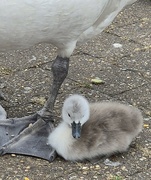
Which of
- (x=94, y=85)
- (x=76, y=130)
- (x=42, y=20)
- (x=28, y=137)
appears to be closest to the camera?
(x=42, y=20)

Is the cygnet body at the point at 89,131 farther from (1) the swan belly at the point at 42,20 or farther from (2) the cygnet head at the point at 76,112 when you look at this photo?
(1) the swan belly at the point at 42,20

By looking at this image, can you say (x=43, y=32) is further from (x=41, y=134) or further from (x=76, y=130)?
(x=41, y=134)

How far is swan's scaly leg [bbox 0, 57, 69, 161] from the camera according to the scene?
10.4 feet

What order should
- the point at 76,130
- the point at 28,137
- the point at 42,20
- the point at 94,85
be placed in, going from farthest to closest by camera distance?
the point at 94,85
the point at 28,137
the point at 76,130
the point at 42,20

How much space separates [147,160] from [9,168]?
0.74m

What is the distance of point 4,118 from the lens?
3.48m

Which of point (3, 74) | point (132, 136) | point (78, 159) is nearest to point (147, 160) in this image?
point (132, 136)

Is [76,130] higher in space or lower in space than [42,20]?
lower

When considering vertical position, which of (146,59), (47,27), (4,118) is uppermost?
(47,27)

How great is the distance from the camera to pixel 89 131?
306 centimetres

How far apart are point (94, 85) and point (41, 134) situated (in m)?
0.85

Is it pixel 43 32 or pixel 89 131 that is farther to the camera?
pixel 89 131

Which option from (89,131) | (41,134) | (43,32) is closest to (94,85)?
(41,134)

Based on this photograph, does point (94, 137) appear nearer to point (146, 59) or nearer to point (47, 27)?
point (47, 27)
